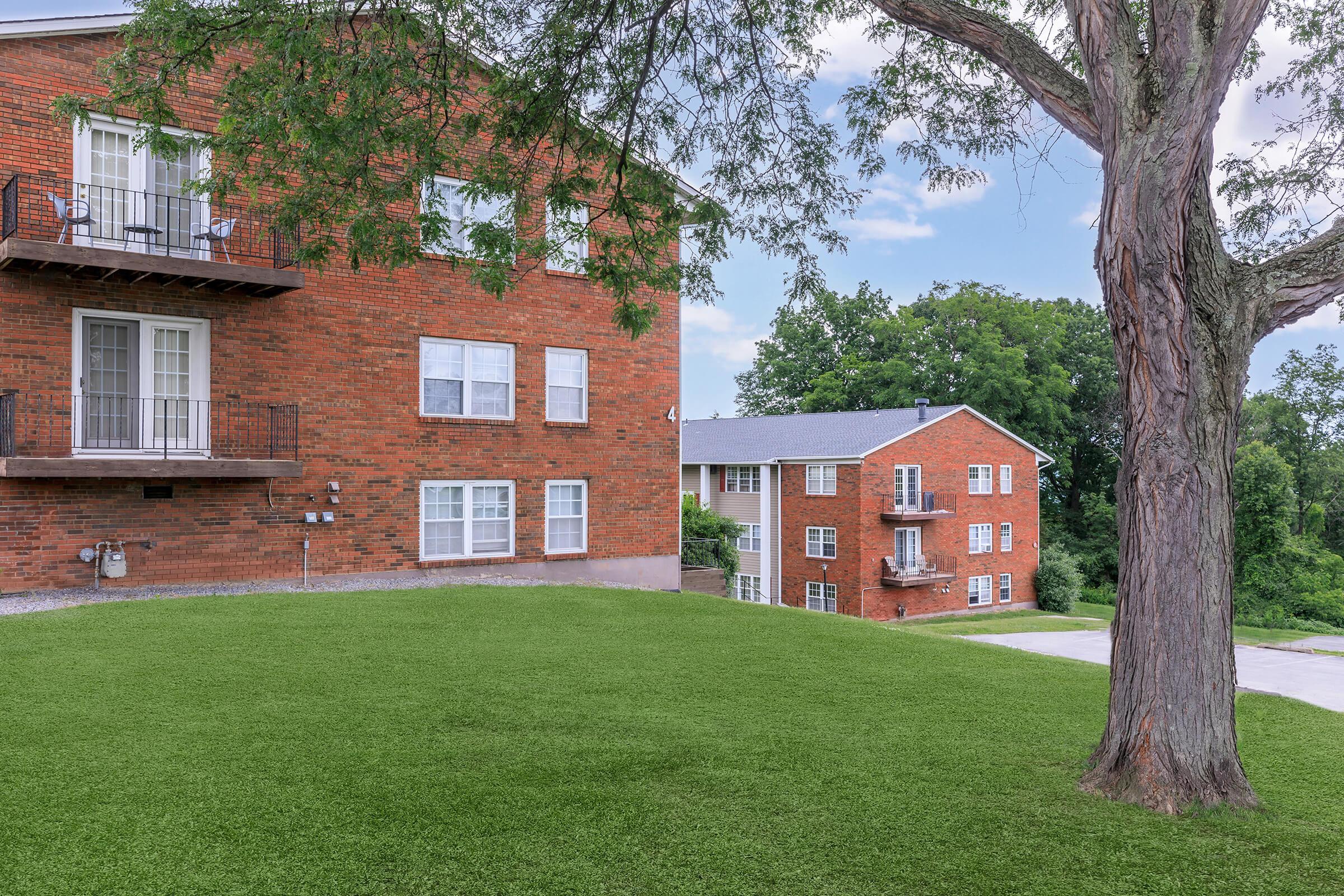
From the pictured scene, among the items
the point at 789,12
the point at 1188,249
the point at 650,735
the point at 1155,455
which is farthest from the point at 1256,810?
the point at 789,12

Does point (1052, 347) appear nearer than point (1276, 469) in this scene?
No

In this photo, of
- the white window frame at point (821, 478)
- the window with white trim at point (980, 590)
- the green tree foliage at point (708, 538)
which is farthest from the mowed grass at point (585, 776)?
the window with white trim at point (980, 590)

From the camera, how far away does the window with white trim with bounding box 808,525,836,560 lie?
31.8 m

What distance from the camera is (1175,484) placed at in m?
4.88

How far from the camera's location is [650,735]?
6.14 meters

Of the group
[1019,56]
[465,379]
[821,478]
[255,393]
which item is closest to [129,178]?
[255,393]

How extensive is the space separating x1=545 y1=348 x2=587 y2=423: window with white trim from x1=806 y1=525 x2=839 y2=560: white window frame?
1630 cm

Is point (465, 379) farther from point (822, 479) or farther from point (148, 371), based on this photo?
point (822, 479)

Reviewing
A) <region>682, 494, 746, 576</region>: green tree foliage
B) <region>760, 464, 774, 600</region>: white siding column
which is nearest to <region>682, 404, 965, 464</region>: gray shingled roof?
<region>760, 464, 774, 600</region>: white siding column

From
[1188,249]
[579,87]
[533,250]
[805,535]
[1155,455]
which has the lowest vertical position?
[805,535]

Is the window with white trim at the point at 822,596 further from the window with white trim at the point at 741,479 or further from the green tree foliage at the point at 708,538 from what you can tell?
the green tree foliage at the point at 708,538

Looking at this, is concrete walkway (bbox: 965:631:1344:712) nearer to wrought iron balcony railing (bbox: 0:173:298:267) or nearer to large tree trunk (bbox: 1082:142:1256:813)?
large tree trunk (bbox: 1082:142:1256:813)

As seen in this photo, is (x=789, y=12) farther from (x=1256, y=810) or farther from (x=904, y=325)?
(x=904, y=325)

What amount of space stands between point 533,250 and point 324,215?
1.94 meters
